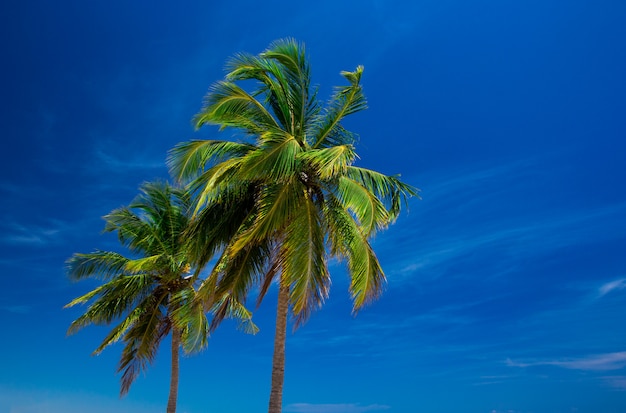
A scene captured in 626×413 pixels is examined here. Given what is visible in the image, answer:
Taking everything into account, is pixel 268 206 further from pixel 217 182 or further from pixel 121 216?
pixel 121 216

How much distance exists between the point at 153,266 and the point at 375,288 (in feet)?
31.7

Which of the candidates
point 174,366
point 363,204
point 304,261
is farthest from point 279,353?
point 174,366

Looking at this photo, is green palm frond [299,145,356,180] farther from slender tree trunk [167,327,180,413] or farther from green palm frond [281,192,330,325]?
slender tree trunk [167,327,180,413]

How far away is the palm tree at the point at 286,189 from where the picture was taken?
14875 mm

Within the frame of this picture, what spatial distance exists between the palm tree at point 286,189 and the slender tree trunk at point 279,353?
3 cm

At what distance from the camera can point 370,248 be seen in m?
16.0

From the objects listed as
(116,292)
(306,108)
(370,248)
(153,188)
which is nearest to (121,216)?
(153,188)

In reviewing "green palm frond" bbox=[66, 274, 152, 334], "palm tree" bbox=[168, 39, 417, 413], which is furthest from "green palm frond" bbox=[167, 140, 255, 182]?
"green palm frond" bbox=[66, 274, 152, 334]

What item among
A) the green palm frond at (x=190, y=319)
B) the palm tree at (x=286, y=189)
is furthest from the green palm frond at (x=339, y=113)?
the green palm frond at (x=190, y=319)

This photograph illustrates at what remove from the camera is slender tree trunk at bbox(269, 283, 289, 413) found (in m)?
15.2

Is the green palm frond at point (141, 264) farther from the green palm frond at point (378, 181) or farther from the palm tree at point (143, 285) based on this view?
the green palm frond at point (378, 181)

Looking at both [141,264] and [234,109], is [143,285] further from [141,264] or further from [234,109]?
[234,109]

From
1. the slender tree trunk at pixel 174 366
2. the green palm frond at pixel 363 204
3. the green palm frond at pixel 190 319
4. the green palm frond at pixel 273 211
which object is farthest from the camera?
the slender tree trunk at pixel 174 366

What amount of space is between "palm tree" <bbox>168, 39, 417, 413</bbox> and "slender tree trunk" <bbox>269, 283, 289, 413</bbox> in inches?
1.0
